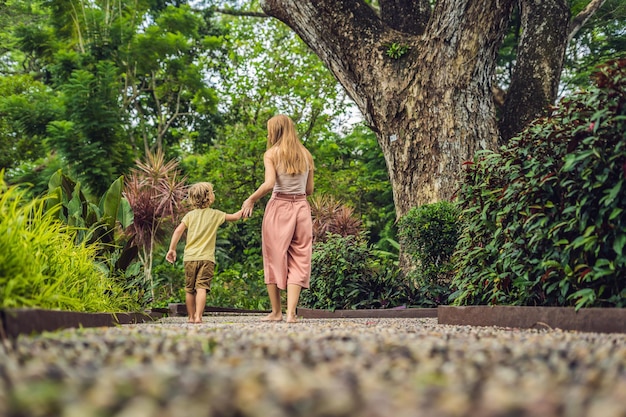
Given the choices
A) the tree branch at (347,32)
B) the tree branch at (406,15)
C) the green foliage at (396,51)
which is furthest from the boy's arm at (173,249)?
the tree branch at (406,15)

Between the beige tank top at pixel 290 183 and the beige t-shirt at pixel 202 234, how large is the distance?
99 centimetres

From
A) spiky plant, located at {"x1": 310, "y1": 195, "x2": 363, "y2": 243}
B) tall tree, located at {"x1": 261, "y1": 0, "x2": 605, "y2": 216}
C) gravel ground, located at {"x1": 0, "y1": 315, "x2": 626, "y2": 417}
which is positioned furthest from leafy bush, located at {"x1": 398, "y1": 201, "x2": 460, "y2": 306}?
gravel ground, located at {"x1": 0, "y1": 315, "x2": 626, "y2": 417}

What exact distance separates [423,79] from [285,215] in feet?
14.2

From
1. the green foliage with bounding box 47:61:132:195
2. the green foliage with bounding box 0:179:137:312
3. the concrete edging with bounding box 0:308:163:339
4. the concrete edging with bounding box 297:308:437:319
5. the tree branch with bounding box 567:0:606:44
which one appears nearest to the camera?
the concrete edging with bounding box 0:308:163:339

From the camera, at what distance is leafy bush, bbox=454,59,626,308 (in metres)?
4.48

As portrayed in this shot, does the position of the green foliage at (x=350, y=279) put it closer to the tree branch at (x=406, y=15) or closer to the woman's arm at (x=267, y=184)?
the woman's arm at (x=267, y=184)

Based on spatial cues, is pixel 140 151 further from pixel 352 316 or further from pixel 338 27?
pixel 352 316

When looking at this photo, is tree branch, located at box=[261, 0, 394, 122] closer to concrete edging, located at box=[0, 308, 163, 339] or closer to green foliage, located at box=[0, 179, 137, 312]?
green foliage, located at box=[0, 179, 137, 312]

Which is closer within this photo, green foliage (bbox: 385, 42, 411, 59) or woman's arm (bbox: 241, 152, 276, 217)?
woman's arm (bbox: 241, 152, 276, 217)

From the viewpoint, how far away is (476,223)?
245 inches

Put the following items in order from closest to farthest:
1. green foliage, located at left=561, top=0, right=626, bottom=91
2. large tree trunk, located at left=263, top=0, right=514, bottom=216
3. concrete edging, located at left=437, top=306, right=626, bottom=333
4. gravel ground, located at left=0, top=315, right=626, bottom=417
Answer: gravel ground, located at left=0, top=315, right=626, bottom=417 < concrete edging, located at left=437, top=306, right=626, bottom=333 < large tree trunk, located at left=263, top=0, right=514, bottom=216 < green foliage, located at left=561, top=0, right=626, bottom=91

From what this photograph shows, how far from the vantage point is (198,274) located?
25.5ft

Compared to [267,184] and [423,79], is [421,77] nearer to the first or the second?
[423,79]

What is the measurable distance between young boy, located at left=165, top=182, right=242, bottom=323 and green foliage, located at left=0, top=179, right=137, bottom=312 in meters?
1.07
